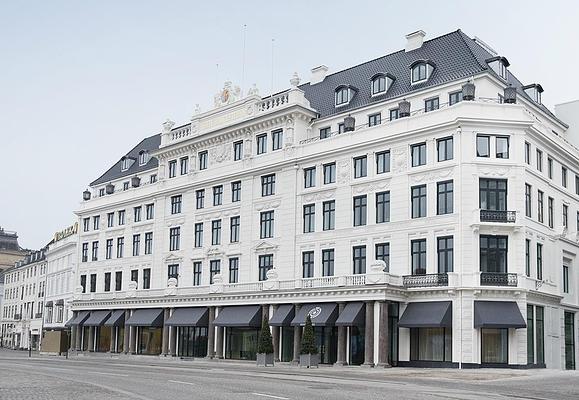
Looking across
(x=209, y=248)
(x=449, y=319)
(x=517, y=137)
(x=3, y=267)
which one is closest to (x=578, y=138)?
(x=517, y=137)

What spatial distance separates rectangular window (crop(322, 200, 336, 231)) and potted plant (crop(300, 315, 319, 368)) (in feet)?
32.6

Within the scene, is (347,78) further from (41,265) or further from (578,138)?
(41,265)

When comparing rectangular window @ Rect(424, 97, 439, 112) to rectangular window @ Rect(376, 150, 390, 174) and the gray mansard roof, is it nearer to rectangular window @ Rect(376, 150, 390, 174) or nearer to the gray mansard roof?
the gray mansard roof

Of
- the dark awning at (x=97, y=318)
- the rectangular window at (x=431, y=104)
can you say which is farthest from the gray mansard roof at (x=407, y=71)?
the dark awning at (x=97, y=318)

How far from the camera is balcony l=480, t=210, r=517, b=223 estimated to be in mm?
46719

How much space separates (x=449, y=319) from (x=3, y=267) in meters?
119

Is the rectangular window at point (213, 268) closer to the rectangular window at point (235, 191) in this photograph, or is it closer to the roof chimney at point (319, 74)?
the rectangular window at point (235, 191)

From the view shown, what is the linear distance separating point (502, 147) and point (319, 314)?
51.4 feet

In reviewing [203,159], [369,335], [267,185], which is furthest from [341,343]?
[203,159]

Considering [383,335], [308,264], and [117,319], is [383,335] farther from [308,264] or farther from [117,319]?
[117,319]

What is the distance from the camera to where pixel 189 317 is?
60.7 metres

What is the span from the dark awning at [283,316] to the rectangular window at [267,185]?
32.2ft

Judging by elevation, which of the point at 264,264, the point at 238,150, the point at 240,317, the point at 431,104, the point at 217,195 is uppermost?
the point at 431,104

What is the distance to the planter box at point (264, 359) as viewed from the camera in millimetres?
47850
